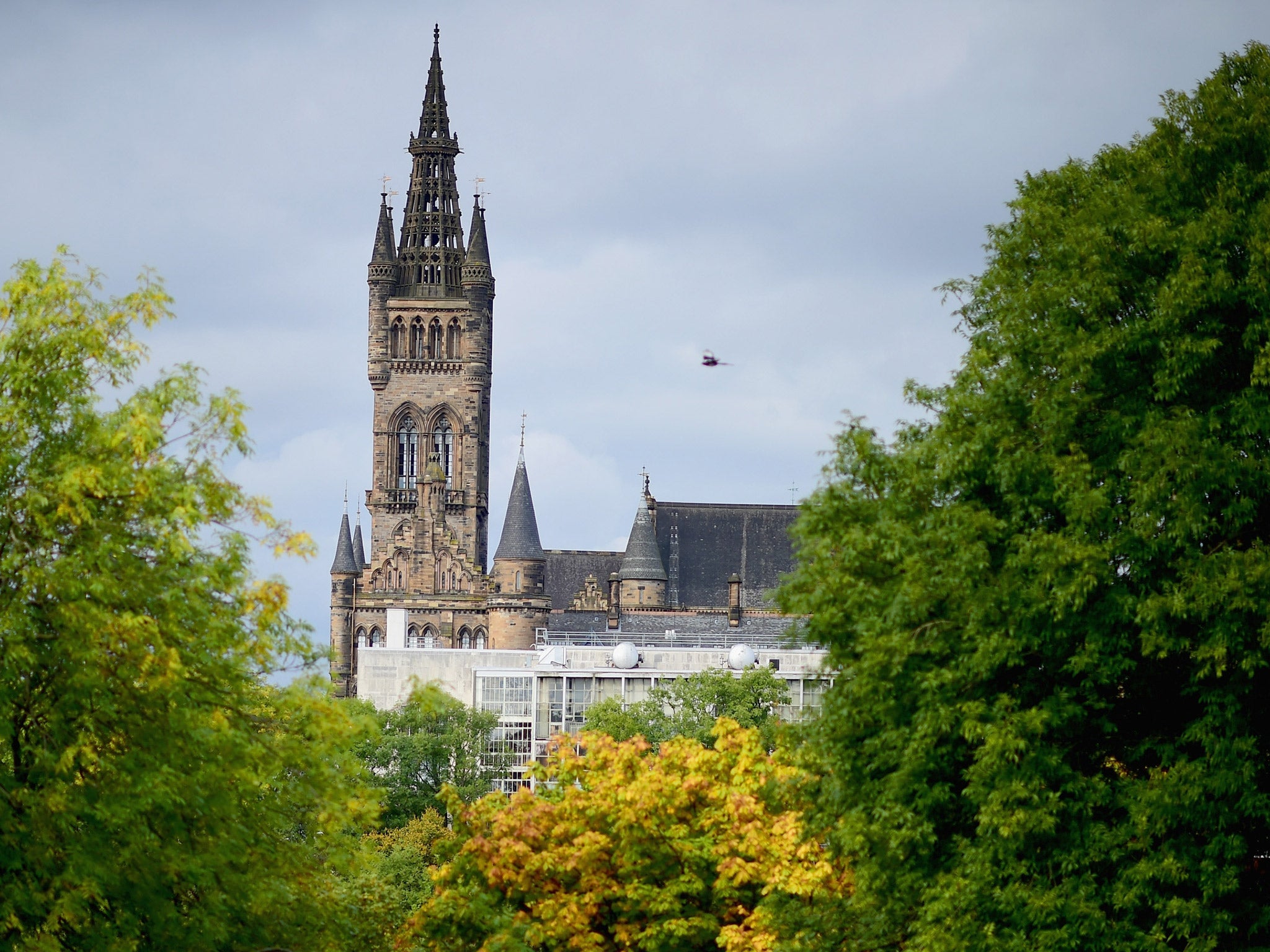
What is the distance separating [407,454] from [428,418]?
8.15 ft

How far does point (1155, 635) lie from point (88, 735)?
1300 centimetres

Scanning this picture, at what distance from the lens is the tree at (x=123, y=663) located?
22281 mm

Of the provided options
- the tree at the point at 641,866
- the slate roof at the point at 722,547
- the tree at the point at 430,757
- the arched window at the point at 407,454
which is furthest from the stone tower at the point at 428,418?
the tree at the point at 641,866

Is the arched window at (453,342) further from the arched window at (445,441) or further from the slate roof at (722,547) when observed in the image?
the slate roof at (722,547)

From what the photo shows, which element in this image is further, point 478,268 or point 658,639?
point 478,268

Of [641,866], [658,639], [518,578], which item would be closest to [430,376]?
[518,578]

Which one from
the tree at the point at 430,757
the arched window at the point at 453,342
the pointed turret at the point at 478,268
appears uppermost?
the pointed turret at the point at 478,268

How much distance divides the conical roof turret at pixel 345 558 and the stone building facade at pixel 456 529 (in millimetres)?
118

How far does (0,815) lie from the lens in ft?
72.9

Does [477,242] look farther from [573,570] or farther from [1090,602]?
[1090,602]

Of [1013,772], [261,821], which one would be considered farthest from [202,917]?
[1013,772]

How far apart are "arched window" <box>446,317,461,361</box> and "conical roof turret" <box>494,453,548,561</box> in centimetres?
997

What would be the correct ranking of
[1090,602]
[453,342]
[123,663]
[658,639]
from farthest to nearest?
[453,342] → [658,639] → [1090,602] → [123,663]

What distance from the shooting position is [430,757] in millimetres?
92562
